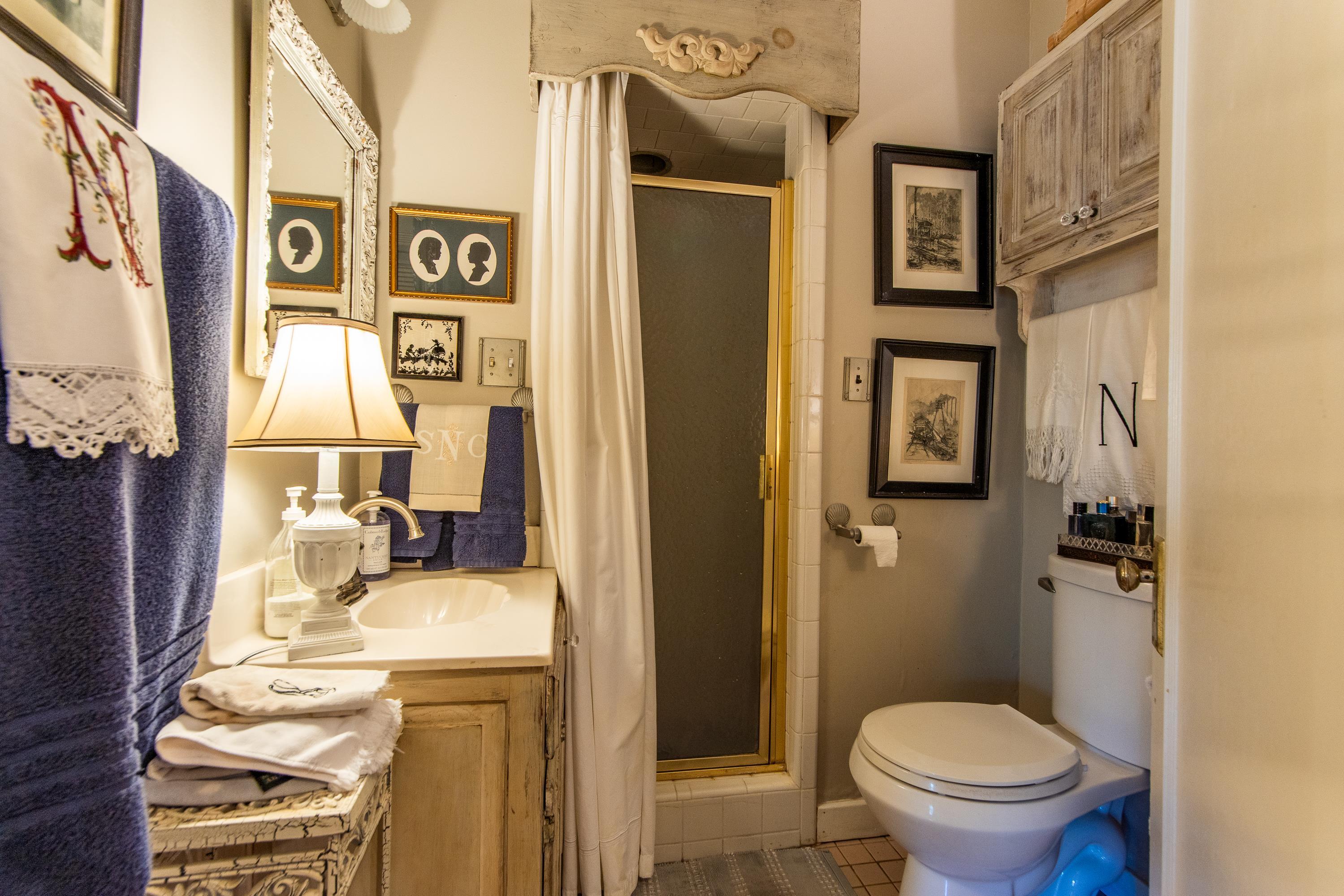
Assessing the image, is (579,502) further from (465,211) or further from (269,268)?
(465,211)

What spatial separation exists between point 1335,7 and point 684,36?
1.24 meters

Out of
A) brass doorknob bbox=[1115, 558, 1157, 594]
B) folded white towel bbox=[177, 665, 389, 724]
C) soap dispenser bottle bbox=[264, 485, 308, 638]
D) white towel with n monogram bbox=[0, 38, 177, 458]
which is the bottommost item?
folded white towel bbox=[177, 665, 389, 724]

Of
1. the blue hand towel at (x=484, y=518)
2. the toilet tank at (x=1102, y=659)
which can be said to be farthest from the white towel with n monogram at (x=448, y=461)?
the toilet tank at (x=1102, y=659)

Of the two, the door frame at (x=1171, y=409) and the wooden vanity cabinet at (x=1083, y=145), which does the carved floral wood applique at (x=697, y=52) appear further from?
the door frame at (x=1171, y=409)

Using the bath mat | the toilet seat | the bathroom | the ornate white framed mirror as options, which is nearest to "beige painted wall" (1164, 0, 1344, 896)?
the bathroom

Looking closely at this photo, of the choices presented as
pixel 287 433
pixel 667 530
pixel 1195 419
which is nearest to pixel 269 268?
pixel 287 433

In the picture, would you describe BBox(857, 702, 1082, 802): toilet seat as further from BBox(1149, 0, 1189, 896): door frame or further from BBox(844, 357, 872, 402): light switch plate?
BBox(844, 357, 872, 402): light switch plate

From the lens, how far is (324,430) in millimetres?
1000

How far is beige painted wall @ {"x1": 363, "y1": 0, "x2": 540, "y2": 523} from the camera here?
1.70 m

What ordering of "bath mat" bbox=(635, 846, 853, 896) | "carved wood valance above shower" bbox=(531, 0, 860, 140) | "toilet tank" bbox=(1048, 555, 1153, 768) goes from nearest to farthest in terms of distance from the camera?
"toilet tank" bbox=(1048, 555, 1153, 768) < "carved wood valance above shower" bbox=(531, 0, 860, 140) < "bath mat" bbox=(635, 846, 853, 896)

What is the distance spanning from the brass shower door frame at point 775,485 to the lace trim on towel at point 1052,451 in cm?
71

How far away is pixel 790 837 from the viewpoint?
1.75 metres

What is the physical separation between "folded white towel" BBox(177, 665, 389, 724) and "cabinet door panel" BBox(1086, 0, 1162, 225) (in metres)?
1.76

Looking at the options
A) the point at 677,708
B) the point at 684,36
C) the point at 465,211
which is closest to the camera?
the point at 684,36
